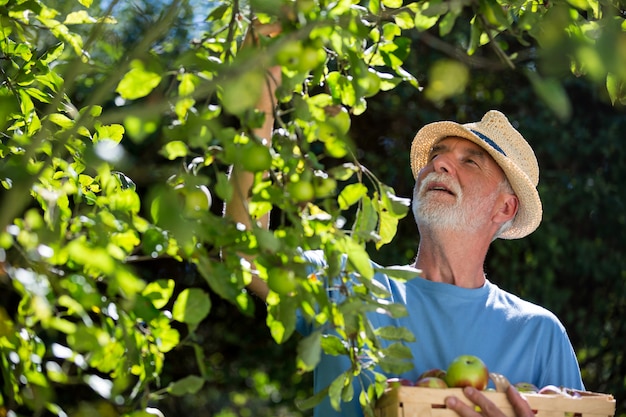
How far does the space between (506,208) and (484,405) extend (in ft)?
3.61

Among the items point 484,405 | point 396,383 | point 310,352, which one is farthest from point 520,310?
point 310,352

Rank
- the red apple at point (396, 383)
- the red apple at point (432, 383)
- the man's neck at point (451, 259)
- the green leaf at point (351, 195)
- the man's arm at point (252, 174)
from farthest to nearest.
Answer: the man's neck at point (451, 259), the red apple at point (432, 383), the red apple at point (396, 383), the green leaf at point (351, 195), the man's arm at point (252, 174)

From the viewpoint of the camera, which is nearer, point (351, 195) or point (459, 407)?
point (351, 195)

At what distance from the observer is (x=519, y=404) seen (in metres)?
1.75

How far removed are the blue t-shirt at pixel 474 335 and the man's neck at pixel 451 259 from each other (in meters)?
0.09

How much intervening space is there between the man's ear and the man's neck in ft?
0.66

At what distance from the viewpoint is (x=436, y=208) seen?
2.52 metres

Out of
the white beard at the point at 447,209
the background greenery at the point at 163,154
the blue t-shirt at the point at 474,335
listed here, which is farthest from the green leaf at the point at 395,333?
the white beard at the point at 447,209

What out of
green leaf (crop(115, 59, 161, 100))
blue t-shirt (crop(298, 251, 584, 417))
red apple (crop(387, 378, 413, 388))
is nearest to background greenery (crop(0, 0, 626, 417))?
green leaf (crop(115, 59, 161, 100))

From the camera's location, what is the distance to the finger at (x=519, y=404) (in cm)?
175

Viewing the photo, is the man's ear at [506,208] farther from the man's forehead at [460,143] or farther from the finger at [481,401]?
the finger at [481,401]

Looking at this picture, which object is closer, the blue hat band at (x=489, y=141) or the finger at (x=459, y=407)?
the finger at (x=459, y=407)

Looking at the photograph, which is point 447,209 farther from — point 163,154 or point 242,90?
point 242,90

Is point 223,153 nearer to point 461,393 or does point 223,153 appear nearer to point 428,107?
point 461,393
